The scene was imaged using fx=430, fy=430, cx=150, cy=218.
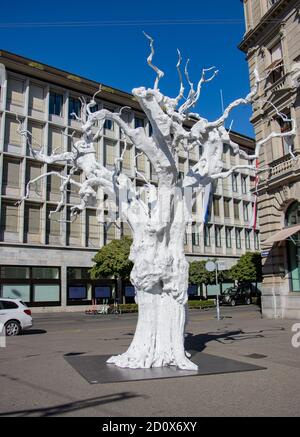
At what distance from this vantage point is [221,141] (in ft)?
38.0

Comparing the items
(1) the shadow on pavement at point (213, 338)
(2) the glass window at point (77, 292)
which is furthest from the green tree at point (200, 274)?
(1) the shadow on pavement at point (213, 338)

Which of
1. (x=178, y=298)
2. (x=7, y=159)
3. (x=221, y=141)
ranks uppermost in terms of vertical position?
(x=7, y=159)

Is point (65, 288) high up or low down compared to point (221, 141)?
down

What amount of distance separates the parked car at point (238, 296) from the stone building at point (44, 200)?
9.50 metres

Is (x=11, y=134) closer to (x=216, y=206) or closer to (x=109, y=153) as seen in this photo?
(x=109, y=153)

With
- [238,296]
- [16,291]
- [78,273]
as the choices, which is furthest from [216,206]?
[16,291]

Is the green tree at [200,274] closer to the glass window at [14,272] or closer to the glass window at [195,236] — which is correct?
the glass window at [195,236]

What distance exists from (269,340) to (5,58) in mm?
35620

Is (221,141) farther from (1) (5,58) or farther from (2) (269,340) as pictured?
(1) (5,58)

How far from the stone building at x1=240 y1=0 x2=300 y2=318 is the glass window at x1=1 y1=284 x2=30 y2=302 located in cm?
2285

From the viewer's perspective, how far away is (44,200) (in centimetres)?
4062

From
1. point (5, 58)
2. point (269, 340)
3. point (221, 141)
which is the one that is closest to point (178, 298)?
point (221, 141)

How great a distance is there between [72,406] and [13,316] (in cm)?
1269

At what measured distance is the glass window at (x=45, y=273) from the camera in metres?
39.5
